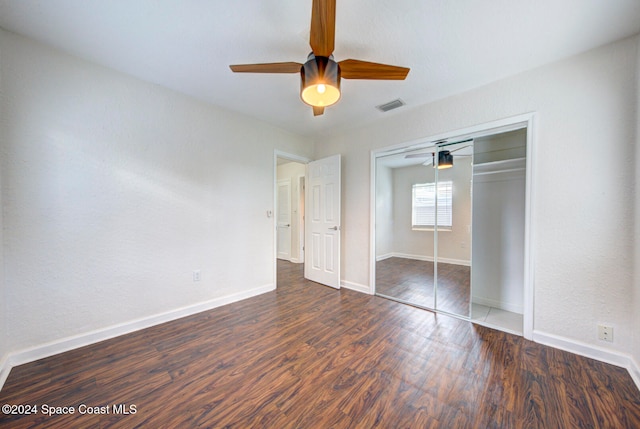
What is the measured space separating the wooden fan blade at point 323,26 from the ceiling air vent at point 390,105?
154cm

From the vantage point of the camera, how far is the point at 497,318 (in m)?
2.56

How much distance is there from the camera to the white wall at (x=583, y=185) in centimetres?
180

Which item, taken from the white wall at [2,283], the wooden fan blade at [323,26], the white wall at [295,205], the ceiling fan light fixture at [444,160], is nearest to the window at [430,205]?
the ceiling fan light fixture at [444,160]

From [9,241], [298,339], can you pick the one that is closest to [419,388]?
[298,339]

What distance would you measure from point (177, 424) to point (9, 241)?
190cm

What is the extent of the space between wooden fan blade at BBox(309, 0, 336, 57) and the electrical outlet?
3000 mm

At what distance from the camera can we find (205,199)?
2824 millimetres

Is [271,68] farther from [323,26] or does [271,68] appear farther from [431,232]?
[431,232]

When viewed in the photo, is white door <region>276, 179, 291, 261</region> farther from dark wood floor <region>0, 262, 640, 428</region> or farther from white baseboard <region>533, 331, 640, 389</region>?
white baseboard <region>533, 331, 640, 389</region>

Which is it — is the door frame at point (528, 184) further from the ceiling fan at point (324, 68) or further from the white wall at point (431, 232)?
the ceiling fan at point (324, 68)

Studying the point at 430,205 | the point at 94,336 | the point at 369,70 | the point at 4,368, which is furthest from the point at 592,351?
the point at 4,368

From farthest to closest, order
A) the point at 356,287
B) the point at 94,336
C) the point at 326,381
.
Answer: the point at 356,287, the point at 94,336, the point at 326,381

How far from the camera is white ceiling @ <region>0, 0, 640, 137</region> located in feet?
5.04

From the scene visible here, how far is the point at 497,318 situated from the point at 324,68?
305 cm
